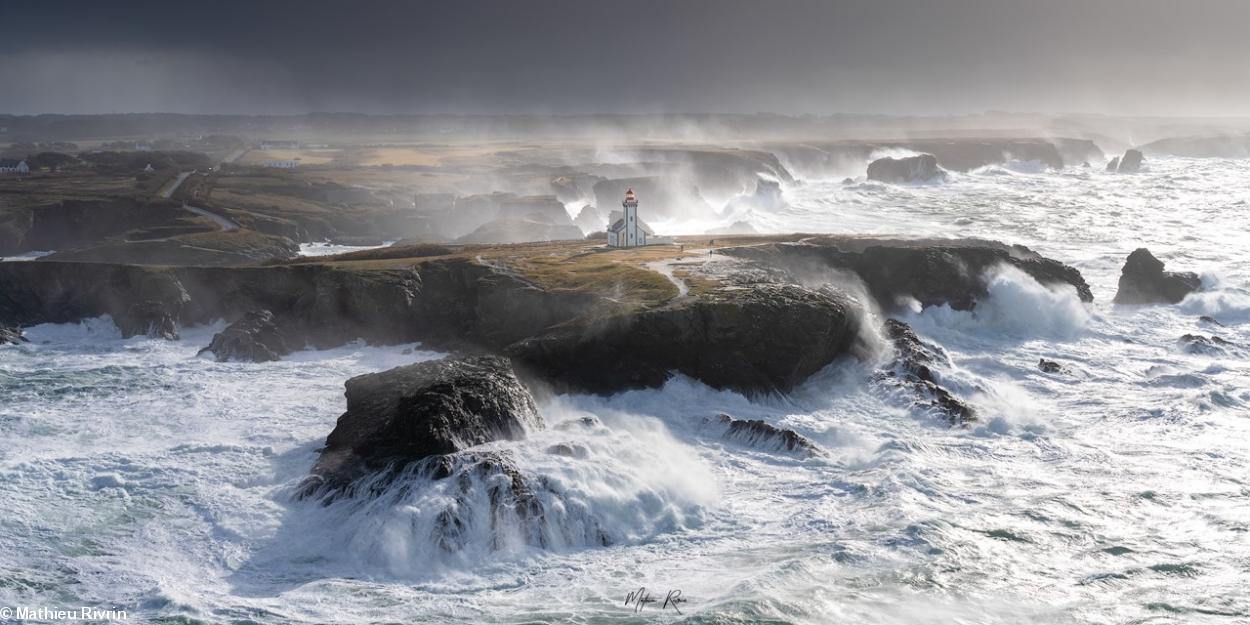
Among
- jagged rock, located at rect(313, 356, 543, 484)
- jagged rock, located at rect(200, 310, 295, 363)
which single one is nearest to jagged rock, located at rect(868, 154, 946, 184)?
jagged rock, located at rect(200, 310, 295, 363)

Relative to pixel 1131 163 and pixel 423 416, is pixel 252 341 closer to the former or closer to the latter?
pixel 423 416

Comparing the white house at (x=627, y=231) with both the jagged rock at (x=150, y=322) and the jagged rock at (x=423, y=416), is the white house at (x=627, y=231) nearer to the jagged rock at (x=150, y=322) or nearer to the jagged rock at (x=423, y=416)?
the jagged rock at (x=150, y=322)

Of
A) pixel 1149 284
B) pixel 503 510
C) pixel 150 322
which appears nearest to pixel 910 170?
pixel 1149 284

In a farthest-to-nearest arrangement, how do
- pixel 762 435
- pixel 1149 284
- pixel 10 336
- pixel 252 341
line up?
1. pixel 1149 284
2. pixel 10 336
3. pixel 252 341
4. pixel 762 435

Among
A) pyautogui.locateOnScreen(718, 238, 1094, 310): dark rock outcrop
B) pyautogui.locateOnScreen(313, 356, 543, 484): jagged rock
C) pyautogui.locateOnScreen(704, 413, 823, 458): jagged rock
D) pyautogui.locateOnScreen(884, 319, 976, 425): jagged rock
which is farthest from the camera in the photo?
pyautogui.locateOnScreen(718, 238, 1094, 310): dark rock outcrop

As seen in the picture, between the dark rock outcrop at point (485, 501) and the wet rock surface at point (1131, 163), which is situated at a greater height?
the wet rock surface at point (1131, 163)

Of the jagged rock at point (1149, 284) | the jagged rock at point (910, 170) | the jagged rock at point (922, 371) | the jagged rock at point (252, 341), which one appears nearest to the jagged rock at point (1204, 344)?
the jagged rock at point (1149, 284)

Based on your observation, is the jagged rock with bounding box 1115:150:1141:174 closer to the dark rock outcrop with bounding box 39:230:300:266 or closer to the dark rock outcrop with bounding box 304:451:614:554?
the dark rock outcrop with bounding box 39:230:300:266
